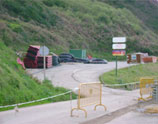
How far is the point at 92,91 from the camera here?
36.1 ft

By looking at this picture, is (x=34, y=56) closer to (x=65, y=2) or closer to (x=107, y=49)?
(x=107, y=49)

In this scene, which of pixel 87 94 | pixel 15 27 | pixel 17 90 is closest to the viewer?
pixel 87 94

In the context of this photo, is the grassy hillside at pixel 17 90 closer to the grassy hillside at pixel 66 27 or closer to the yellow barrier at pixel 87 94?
the yellow barrier at pixel 87 94

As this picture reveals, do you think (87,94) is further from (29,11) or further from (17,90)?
(29,11)

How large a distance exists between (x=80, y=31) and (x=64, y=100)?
4534 centimetres

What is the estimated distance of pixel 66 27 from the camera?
55188mm

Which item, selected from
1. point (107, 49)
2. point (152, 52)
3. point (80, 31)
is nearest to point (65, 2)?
point (80, 31)

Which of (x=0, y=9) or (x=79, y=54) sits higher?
(x=0, y=9)

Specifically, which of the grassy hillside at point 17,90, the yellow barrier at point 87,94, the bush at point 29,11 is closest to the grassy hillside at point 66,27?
the bush at point 29,11

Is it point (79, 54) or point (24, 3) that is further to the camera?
point (24, 3)

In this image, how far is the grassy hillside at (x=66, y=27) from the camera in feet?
136

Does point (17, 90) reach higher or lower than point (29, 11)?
lower

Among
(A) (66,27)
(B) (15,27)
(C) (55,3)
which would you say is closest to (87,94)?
(B) (15,27)

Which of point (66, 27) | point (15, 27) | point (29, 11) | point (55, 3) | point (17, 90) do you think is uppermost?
point (55, 3)
